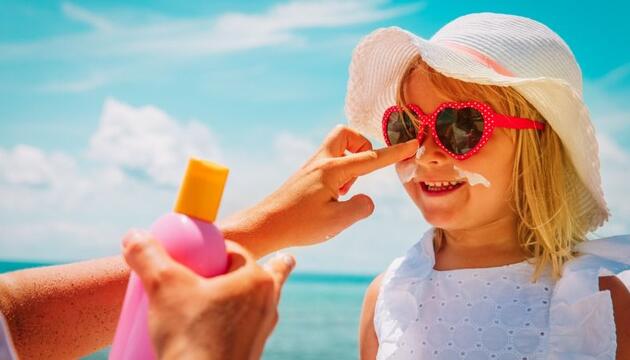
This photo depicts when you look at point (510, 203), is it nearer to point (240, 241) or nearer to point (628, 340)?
point (628, 340)

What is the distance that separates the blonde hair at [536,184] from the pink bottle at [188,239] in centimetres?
196

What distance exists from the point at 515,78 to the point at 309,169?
1.01 metres

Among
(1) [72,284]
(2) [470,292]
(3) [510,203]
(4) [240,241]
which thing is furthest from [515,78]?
(1) [72,284]

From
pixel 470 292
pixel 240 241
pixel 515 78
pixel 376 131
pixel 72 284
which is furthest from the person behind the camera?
pixel 376 131

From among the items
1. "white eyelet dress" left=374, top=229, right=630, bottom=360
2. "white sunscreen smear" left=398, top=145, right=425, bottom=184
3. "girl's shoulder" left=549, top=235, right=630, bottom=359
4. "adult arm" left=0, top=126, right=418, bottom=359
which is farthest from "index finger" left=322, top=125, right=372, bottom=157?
"girl's shoulder" left=549, top=235, right=630, bottom=359

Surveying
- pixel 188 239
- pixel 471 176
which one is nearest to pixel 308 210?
pixel 471 176

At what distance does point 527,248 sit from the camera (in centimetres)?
311

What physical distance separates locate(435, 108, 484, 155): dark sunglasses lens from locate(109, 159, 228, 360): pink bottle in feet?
5.88

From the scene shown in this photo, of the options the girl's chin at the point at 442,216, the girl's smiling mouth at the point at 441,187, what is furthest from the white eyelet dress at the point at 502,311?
the girl's smiling mouth at the point at 441,187

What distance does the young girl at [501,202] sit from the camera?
2869 millimetres

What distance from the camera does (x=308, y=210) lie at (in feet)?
8.49

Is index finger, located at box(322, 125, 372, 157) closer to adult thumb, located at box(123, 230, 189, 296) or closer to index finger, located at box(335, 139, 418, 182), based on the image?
index finger, located at box(335, 139, 418, 182)

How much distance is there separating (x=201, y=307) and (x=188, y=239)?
0.17 metres

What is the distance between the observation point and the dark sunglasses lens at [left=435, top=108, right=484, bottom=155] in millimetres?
2972
